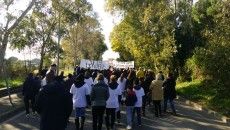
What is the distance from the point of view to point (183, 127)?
19.6m

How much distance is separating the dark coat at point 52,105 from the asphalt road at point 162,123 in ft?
25.8

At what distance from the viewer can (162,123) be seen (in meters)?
20.5

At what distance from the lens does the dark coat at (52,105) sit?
10703 millimetres

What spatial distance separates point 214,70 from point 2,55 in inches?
401

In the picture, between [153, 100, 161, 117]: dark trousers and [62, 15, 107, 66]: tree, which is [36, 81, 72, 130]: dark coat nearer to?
[153, 100, 161, 117]: dark trousers

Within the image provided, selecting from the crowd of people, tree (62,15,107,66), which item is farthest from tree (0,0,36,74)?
tree (62,15,107,66)

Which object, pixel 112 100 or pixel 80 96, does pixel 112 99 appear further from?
pixel 80 96


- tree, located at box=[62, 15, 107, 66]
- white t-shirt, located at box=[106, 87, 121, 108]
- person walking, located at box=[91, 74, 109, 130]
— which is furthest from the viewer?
tree, located at box=[62, 15, 107, 66]

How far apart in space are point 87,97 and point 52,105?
6.20m

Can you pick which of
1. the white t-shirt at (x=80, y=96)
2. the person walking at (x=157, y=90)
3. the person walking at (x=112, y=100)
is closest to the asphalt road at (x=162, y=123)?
the person walking at (x=157, y=90)

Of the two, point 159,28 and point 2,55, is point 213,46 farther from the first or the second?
point 159,28

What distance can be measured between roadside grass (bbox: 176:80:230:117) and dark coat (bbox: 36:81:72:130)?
13598mm

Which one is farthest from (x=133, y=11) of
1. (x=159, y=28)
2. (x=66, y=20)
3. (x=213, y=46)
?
(x=213, y=46)

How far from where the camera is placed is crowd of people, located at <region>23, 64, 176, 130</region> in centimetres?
1073
